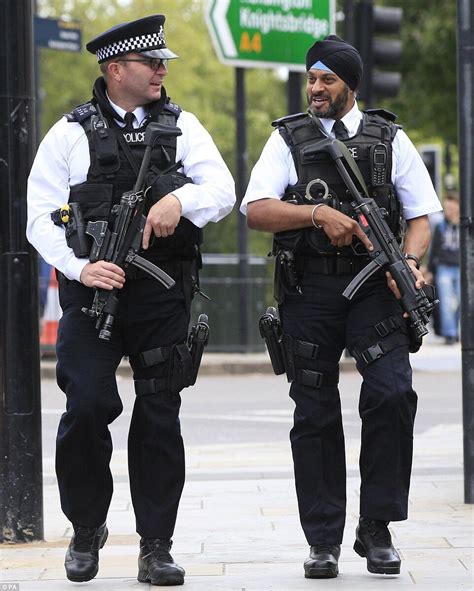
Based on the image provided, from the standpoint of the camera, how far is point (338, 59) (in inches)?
221

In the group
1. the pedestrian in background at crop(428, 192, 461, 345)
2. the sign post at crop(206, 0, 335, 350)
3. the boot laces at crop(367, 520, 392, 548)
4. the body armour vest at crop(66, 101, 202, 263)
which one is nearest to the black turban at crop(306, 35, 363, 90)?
the body armour vest at crop(66, 101, 202, 263)

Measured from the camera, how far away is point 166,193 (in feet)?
17.9

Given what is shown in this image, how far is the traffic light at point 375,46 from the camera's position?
15.4 meters

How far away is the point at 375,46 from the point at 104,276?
35.4 feet

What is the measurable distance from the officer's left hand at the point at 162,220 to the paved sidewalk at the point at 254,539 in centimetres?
121

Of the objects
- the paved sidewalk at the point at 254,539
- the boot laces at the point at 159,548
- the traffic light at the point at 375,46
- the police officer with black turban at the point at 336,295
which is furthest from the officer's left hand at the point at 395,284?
the traffic light at the point at 375,46

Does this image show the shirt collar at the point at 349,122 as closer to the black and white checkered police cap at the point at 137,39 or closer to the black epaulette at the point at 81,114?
the black and white checkered police cap at the point at 137,39

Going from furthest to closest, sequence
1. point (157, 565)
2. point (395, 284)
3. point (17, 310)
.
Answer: point (17, 310) < point (395, 284) < point (157, 565)

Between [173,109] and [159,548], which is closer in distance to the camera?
[159,548]

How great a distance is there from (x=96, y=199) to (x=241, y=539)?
1.68 metres

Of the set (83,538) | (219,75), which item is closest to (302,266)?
(83,538)

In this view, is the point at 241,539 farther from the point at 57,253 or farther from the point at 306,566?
the point at 57,253

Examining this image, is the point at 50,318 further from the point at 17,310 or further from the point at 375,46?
the point at 17,310

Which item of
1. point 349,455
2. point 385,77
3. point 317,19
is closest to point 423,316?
point 349,455
